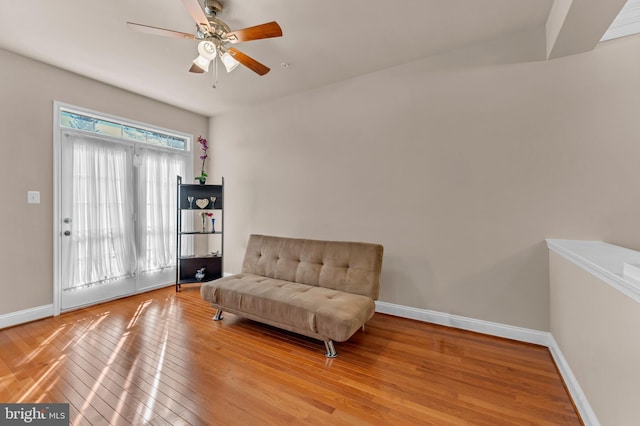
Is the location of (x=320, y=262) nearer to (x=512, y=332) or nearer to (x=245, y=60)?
(x=512, y=332)

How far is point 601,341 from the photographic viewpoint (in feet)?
4.56

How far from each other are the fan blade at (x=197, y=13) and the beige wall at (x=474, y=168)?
1787 mm

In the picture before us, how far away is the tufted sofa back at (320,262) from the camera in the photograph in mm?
2674

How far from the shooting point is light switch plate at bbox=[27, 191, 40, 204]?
282 centimetres

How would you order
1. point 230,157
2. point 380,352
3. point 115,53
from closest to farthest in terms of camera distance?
point 380,352 < point 115,53 < point 230,157

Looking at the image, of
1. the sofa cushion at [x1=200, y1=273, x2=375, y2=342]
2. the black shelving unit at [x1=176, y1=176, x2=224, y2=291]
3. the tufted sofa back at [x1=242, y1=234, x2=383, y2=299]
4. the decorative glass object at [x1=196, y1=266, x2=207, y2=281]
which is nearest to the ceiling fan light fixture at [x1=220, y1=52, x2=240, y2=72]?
the tufted sofa back at [x1=242, y1=234, x2=383, y2=299]

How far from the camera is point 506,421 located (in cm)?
152

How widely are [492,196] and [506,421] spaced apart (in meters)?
1.77

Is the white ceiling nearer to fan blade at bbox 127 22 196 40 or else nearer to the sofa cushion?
fan blade at bbox 127 22 196 40

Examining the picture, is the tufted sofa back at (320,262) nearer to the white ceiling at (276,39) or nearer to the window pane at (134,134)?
the white ceiling at (276,39)

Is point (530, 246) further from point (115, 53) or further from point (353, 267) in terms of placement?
point (115, 53)

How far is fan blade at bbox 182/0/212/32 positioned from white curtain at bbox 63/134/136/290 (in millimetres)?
2454

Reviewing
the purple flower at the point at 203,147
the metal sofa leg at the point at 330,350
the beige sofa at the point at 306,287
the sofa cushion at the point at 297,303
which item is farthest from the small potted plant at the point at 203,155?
the metal sofa leg at the point at 330,350

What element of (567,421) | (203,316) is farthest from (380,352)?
(203,316)
